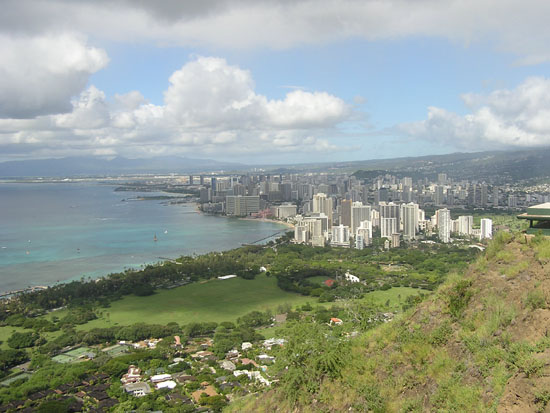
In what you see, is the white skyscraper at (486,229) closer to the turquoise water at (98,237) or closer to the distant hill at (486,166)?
the turquoise water at (98,237)

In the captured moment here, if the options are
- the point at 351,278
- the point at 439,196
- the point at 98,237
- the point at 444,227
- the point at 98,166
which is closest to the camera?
the point at 351,278

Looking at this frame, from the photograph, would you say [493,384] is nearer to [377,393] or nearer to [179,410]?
[377,393]

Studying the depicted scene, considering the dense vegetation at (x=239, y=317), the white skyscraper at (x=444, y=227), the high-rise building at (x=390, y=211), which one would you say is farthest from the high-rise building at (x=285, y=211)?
the dense vegetation at (x=239, y=317)

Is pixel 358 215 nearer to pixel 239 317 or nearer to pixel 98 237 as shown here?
pixel 98 237

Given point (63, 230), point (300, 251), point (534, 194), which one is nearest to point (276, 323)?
point (300, 251)

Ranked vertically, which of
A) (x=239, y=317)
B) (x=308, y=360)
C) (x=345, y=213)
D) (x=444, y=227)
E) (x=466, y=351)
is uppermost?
(x=466, y=351)

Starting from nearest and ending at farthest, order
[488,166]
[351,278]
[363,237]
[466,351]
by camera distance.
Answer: [466,351]
[351,278]
[363,237]
[488,166]

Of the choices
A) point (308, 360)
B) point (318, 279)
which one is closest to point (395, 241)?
point (318, 279)

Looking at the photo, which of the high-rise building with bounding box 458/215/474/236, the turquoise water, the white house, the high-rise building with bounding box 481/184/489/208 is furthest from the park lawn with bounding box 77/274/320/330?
the high-rise building with bounding box 481/184/489/208

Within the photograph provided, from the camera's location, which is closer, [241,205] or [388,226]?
[388,226]
